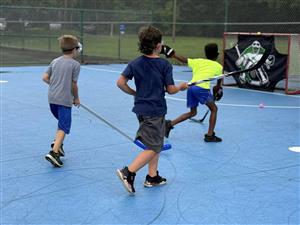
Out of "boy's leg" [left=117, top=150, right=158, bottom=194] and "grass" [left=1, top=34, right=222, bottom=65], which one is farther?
"grass" [left=1, top=34, right=222, bottom=65]

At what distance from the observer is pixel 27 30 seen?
20.8m

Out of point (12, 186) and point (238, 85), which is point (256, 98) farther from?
point (12, 186)

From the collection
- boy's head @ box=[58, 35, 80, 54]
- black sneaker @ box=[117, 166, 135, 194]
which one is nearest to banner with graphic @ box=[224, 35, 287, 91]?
boy's head @ box=[58, 35, 80, 54]

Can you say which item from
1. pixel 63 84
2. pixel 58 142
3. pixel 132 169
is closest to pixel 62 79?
pixel 63 84

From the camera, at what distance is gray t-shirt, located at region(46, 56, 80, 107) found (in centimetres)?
528

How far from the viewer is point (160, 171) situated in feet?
17.0

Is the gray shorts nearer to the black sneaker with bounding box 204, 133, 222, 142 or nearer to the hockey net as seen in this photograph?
the black sneaker with bounding box 204, 133, 222, 142

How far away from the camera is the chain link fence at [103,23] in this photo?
20188 mm

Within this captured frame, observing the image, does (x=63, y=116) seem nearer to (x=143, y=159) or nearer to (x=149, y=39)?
(x=143, y=159)

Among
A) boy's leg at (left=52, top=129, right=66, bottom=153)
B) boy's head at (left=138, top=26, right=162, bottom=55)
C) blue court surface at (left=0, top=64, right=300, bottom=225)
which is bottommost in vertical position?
blue court surface at (left=0, top=64, right=300, bottom=225)

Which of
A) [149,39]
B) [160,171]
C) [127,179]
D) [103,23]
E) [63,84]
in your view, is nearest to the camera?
[149,39]

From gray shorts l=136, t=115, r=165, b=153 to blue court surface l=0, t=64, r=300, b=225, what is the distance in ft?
1.50

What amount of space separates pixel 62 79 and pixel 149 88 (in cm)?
131

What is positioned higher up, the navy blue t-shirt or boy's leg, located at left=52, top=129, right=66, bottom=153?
the navy blue t-shirt
